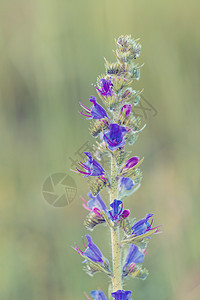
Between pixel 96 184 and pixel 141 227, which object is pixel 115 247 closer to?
pixel 141 227

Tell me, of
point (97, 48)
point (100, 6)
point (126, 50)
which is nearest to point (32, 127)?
point (97, 48)

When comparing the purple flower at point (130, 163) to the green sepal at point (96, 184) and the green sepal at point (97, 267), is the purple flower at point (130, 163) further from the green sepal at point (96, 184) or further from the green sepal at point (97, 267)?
the green sepal at point (97, 267)

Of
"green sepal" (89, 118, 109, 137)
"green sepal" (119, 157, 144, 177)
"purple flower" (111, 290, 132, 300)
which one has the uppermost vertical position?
"green sepal" (89, 118, 109, 137)

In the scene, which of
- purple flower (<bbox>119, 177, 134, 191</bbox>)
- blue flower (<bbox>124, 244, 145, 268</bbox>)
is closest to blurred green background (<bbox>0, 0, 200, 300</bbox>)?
blue flower (<bbox>124, 244, 145, 268</bbox>)

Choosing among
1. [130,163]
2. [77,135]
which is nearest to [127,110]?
[130,163]

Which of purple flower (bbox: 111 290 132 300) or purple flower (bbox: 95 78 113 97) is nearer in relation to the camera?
purple flower (bbox: 111 290 132 300)

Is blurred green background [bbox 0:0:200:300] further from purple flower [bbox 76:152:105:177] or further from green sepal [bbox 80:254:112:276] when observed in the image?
purple flower [bbox 76:152:105:177]
